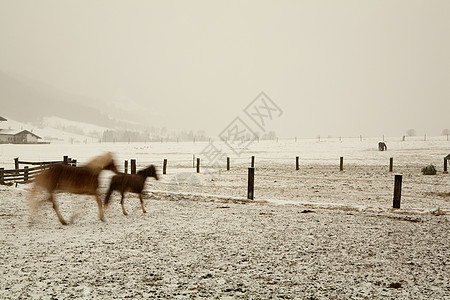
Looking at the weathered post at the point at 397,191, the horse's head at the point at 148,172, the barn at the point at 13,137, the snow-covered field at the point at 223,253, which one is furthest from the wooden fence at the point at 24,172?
the barn at the point at 13,137

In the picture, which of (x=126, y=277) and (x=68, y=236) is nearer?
(x=126, y=277)

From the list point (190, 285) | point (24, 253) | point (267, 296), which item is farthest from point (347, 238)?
point (24, 253)

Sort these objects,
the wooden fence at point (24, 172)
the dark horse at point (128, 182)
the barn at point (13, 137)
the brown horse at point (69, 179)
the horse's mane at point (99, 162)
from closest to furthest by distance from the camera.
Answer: the brown horse at point (69, 179)
the horse's mane at point (99, 162)
the dark horse at point (128, 182)
the wooden fence at point (24, 172)
the barn at point (13, 137)

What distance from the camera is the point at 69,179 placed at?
21.5 feet

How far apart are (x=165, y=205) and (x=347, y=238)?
18.1 ft

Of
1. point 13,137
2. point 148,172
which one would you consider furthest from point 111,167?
point 13,137

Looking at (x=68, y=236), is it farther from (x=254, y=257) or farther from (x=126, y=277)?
(x=254, y=257)

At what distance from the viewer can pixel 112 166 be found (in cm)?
712

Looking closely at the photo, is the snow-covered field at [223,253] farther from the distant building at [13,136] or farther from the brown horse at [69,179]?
the distant building at [13,136]

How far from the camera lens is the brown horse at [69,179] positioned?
6.44m

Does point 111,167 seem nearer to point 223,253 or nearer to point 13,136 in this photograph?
point 223,253

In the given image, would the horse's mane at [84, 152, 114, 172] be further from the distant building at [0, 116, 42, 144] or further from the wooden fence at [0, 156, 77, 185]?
the distant building at [0, 116, 42, 144]

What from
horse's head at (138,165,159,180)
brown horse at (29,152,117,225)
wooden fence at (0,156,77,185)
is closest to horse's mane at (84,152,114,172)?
brown horse at (29,152,117,225)

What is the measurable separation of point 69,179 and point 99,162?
0.68m
